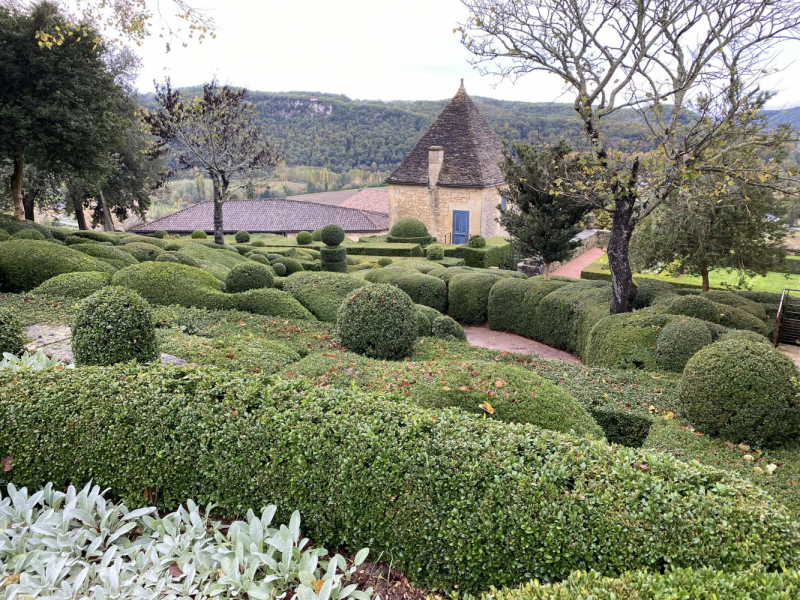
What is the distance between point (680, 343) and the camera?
→ 759 centimetres

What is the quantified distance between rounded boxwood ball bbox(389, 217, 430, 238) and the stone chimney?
4.01 meters

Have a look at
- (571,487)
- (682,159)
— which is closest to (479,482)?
(571,487)

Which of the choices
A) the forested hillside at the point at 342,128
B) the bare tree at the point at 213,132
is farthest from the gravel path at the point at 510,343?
the forested hillside at the point at 342,128

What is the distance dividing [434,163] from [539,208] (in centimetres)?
1785

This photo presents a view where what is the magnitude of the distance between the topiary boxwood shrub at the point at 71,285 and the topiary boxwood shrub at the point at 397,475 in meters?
5.81

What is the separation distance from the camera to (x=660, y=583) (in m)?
2.62

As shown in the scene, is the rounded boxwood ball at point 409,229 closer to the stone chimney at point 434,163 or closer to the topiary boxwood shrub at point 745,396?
the stone chimney at point 434,163

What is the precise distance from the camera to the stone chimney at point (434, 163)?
31172 mm

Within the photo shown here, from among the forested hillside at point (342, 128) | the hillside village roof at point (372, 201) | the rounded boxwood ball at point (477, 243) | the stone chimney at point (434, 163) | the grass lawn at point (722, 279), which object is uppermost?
the forested hillside at point (342, 128)

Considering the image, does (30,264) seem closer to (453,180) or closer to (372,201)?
(453,180)

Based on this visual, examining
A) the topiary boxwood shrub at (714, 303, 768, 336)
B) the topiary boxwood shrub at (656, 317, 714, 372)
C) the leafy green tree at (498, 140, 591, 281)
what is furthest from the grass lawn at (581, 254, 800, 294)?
the topiary boxwood shrub at (656, 317, 714, 372)

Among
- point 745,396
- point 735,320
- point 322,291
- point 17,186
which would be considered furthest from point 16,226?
point 735,320

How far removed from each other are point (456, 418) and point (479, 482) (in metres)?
0.62

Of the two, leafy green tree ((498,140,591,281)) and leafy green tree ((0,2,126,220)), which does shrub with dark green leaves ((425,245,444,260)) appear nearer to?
leafy green tree ((498,140,591,281))
